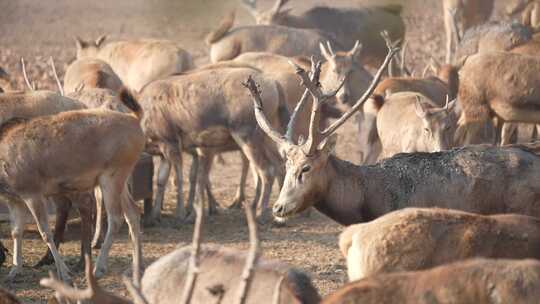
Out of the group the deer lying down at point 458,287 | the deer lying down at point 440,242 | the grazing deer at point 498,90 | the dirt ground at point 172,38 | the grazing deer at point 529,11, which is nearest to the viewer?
the deer lying down at point 458,287

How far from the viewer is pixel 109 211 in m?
9.89

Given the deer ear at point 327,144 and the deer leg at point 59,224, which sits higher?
the deer ear at point 327,144

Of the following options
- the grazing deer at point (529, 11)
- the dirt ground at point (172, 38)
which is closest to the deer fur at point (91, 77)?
the dirt ground at point (172, 38)

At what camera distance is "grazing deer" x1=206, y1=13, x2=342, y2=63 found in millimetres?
18469

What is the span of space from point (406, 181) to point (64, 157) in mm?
2902

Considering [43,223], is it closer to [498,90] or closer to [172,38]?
[498,90]

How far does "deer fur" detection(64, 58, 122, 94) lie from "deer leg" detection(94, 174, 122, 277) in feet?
13.1

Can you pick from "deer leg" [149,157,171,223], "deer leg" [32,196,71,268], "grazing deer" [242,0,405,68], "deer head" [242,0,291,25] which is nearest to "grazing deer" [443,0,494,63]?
"grazing deer" [242,0,405,68]

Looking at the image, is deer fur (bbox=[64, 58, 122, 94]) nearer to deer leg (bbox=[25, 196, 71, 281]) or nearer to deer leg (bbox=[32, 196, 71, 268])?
deer leg (bbox=[32, 196, 71, 268])

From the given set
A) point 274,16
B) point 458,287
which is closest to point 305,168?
point 458,287

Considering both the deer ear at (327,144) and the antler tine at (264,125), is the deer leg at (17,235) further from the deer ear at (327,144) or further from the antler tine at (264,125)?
the deer ear at (327,144)

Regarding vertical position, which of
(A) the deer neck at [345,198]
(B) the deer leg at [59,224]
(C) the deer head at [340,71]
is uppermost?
(A) the deer neck at [345,198]

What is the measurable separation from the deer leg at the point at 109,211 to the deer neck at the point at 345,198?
6.44ft

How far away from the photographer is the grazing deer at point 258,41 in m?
18.5
